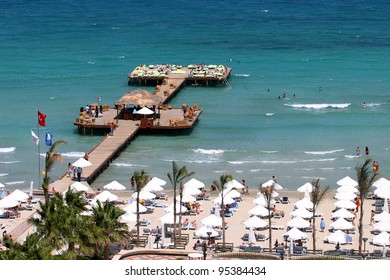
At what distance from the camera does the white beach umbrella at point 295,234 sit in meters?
57.5

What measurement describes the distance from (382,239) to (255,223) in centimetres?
696

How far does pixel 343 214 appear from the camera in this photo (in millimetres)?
61938

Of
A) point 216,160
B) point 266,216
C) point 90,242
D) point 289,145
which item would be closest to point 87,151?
point 216,160

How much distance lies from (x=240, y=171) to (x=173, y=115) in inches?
619

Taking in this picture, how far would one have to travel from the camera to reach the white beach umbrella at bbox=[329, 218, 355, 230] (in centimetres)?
5959

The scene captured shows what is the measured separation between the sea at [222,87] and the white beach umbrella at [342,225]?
12187mm

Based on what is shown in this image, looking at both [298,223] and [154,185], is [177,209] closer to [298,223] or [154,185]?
[154,185]

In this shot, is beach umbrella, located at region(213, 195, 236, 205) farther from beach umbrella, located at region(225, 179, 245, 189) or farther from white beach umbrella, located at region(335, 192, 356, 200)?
white beach umbrella, located at region(335, 192, 356, 200)

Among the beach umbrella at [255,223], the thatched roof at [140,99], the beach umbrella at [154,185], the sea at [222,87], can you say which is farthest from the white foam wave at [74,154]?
the beach umbrella at [255,223]

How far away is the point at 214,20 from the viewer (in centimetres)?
17450

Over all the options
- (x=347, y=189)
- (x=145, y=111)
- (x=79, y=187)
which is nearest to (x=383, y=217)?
(x=347, y=189)

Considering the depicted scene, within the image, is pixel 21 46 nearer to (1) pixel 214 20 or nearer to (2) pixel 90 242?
(1) pixel 214 20
